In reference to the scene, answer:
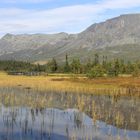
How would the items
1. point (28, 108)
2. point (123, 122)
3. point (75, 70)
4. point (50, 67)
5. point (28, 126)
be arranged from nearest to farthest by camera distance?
point (28, 126)
point (123, 122)
point (28, 108)
point (75, 70)
point (50, 67)

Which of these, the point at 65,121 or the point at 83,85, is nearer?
the point at 65,121

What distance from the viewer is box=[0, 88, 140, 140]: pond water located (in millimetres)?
33000

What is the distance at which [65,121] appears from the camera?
40500 mm

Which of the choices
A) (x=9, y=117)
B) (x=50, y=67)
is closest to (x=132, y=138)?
(x=9, y=117)

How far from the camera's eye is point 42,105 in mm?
48844

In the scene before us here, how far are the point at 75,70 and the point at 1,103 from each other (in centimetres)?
13001

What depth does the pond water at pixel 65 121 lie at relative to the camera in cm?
3300

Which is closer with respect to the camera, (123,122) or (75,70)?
(123,122)

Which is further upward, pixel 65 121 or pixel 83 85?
pixel 83 85

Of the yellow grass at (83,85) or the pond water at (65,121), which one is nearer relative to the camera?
the pond water at (65,121)

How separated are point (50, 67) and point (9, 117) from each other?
156 meters

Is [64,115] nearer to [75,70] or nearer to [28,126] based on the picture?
[28,126]

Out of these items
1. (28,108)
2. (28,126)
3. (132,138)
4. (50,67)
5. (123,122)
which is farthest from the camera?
(50,67)

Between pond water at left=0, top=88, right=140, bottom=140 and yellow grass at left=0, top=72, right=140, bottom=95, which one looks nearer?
pond water at left=0, top=88, right=140, bottom=140
